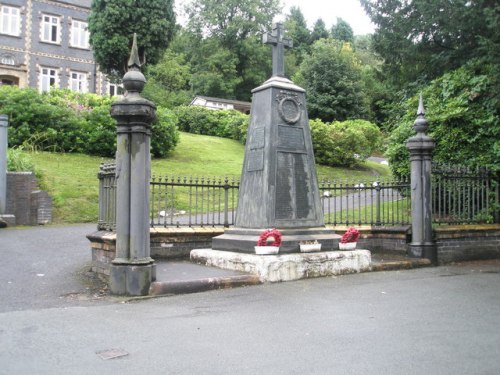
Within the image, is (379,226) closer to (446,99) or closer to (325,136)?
(446,99)

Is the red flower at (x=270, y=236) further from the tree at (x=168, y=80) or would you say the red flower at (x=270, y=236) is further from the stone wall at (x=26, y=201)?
the tree at (x=168, y=80)

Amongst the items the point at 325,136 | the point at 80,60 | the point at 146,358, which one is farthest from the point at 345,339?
the point at 80,60

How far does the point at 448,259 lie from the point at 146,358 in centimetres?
808

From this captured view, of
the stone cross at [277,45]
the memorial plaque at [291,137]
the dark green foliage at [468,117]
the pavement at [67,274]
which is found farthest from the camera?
the dark green foliage at [468,117]

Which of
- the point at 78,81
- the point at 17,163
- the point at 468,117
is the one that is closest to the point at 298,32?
the point at 78,81

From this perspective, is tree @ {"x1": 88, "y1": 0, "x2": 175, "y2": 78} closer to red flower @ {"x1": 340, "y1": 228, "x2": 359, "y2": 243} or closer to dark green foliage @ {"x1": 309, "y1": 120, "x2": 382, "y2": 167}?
dark green foliage @ {"x1": 309, "y1": 120, "x2": 382, "y2": 167}

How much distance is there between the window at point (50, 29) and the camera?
37688mm

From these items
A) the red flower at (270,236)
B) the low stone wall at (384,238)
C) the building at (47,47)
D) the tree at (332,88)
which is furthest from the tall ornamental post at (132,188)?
the building at (47,47)

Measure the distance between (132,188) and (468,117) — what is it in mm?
8363

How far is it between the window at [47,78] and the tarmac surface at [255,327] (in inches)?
1304

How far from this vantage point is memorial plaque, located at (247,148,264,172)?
29.1ft

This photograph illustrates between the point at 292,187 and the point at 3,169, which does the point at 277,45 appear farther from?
the point at 3,169

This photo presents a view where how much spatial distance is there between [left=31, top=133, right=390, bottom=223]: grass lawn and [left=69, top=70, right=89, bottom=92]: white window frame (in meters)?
14.3

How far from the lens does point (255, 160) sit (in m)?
9.05
